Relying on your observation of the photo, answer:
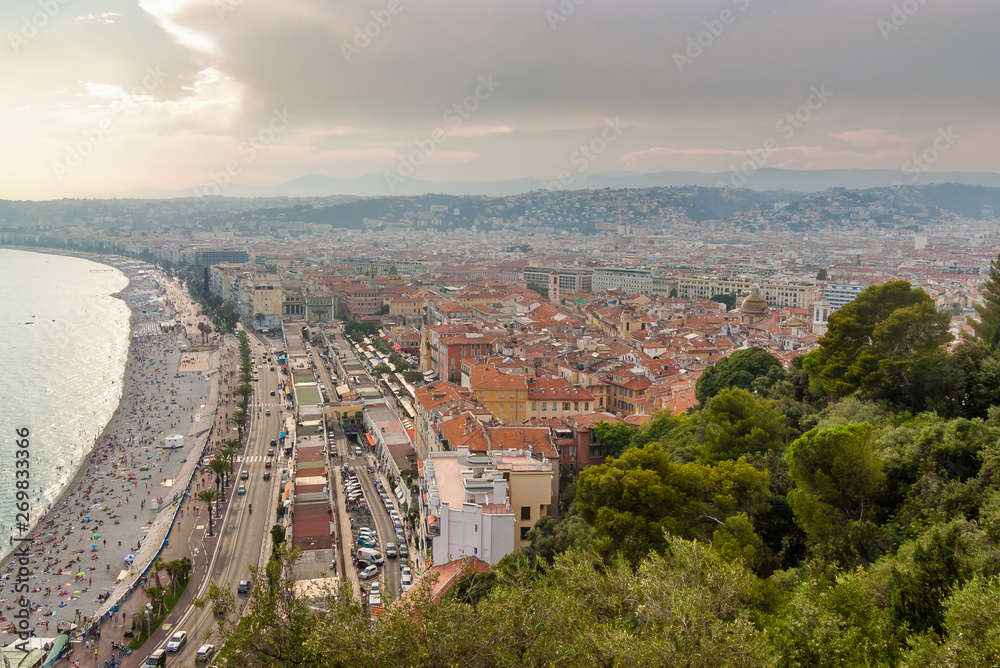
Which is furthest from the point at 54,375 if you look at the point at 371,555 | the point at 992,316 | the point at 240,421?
the point at 992,316

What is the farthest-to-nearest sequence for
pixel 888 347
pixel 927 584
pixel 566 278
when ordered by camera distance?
pixel 566 278 < pixel 888 347 < pixel 927 584

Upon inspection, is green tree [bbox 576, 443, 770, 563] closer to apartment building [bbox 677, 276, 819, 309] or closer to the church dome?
the church dome

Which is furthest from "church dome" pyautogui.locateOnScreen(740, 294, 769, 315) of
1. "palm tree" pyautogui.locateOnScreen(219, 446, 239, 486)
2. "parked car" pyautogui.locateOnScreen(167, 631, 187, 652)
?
"parked car" pyautogui.locateOnScreen(167, 631, 187, 652)

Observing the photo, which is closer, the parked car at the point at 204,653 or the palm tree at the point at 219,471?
the parked car at the point at 204,653

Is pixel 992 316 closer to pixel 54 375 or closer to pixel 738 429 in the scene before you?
pixel 738 429

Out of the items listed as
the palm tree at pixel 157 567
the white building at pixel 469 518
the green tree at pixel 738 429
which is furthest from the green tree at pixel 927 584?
the palm tree at pixel 157 567

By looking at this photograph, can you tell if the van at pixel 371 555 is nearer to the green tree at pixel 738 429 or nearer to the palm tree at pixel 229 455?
the green tree at pixel 738 429

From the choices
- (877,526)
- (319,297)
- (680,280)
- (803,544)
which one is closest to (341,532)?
(803,544)

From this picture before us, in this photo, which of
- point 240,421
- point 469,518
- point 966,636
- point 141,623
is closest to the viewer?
point 966,636
